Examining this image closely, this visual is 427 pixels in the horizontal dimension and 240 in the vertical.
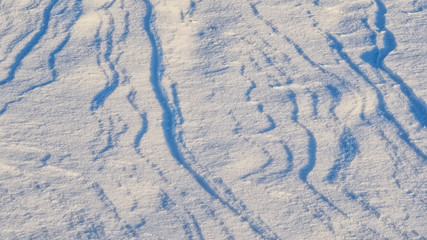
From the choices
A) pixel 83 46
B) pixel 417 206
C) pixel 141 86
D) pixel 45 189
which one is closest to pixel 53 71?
pixel 83 46

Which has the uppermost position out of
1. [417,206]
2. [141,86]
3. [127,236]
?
[141,86]

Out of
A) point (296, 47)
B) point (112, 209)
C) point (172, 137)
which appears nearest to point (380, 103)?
point (296, 47)

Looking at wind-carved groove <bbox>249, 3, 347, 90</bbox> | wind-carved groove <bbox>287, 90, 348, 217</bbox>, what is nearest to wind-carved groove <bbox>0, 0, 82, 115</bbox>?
wind-carved groove <bbox>249, 3, 347, 90</bbox>

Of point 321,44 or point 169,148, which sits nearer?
point 169,148

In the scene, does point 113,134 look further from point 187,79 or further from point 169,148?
point 187,79

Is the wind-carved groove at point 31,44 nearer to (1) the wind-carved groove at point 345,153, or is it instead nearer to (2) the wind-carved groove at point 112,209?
(2) the wind-carved groove at point 112,209

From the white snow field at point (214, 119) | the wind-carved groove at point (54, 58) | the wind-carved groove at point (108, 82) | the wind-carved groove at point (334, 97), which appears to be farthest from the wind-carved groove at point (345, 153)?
the wind-carved groove at point (54, 58)
